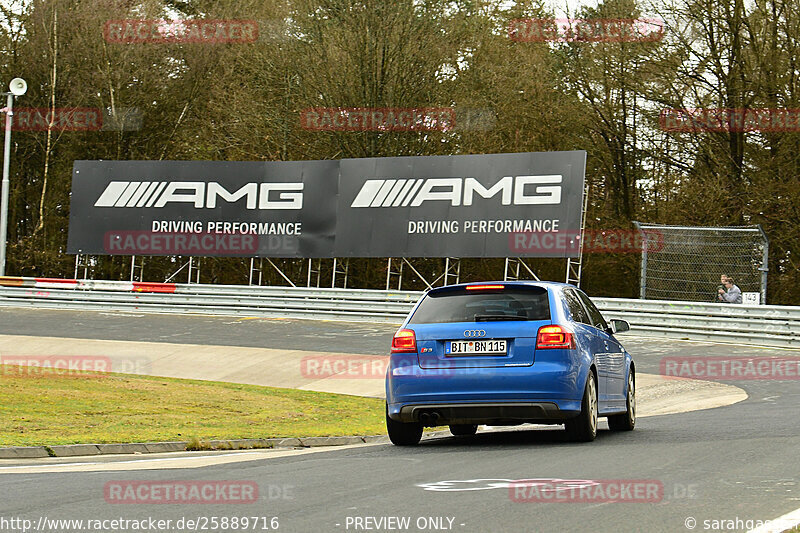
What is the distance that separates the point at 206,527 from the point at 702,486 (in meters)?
3.31

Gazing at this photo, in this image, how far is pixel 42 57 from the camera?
4053 cm

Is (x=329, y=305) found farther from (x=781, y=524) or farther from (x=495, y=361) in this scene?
(x=781, y=524)

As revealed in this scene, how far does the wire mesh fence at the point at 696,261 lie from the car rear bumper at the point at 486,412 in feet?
53.7

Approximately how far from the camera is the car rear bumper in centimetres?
1009

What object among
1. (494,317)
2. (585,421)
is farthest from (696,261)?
(494,317)

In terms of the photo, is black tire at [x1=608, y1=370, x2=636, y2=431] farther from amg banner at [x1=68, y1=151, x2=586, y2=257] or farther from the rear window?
amg banner at [x1=68, y1=151, x2=586, y2=257]

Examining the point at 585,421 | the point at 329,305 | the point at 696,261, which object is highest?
the point at 696,261

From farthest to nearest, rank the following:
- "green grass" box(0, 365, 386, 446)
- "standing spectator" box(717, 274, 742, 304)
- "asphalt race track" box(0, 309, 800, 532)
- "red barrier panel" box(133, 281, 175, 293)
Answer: "red barrier panel" box(133, 281, 175, 293) < "standing spectator" box(717, 274, 742, 304) < "green grass" box(0, 365, 386, 446) < "asphalt race track" box(0, 309, 800, 532)

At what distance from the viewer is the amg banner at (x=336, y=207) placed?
1166 inches

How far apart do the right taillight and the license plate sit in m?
0.33

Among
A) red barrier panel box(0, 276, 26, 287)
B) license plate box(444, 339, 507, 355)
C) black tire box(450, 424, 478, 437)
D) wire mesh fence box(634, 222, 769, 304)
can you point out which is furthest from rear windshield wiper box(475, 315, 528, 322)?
red barrier panel box(0, 276, 26, 287)

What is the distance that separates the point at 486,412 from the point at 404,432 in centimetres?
108

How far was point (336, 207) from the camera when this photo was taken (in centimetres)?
3222

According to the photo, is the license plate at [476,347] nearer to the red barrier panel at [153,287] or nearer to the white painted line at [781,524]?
the white painted line at [781,524]
